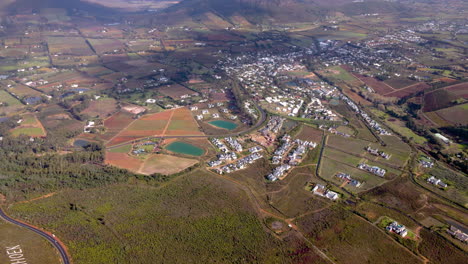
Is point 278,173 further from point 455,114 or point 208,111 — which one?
point 455,114

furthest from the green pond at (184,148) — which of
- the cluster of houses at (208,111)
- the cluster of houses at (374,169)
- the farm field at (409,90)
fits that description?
the farm field at (409,90)

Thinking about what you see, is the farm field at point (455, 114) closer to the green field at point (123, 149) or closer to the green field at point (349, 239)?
the green field at point (349, 239)

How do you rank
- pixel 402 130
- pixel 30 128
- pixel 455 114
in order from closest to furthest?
pixel 30 128 → pixel 402 130 → pixel 455 114

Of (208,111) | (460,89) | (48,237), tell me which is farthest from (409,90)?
(48,237)

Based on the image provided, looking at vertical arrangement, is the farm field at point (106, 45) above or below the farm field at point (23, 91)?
above

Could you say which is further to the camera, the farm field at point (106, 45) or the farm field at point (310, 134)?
the farm field at point (106, 45)

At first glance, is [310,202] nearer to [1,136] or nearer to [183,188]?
[183,188]

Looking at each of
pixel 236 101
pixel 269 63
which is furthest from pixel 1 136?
pixel 269 63
